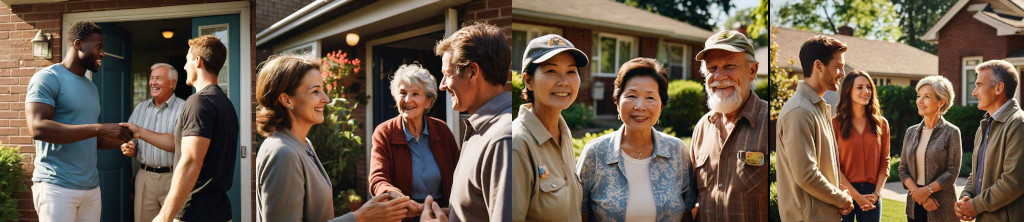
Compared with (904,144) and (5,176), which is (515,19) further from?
(5,176)

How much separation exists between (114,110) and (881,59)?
5.06 meters

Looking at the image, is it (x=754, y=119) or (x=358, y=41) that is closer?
(x=754, y=119)

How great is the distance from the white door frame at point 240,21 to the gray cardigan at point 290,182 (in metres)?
0.78

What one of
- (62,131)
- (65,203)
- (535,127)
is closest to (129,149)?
(62,131)

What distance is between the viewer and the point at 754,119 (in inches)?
129

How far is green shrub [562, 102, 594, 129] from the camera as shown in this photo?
3.57m

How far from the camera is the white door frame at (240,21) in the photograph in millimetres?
4176

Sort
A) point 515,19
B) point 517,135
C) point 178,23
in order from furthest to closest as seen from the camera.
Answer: point 178,23 < point 515,19 < point 517,135

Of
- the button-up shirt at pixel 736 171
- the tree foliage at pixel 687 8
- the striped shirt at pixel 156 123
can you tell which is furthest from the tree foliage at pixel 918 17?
the striped shirt at pixel 156 123

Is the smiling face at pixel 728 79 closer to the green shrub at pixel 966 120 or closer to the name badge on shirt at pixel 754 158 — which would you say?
the name badge on shirt at pixel 754 158

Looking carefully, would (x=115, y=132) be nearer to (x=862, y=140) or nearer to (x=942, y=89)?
(x=862, y=140)

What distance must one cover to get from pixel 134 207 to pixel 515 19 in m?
3.08

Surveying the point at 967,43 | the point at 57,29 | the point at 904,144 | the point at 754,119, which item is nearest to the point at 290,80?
the point at 57,29

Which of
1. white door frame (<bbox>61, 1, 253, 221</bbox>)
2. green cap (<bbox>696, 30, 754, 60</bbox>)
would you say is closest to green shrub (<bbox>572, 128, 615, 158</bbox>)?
green cap (<bbox>696, 30, 754, 60</bbox>)
